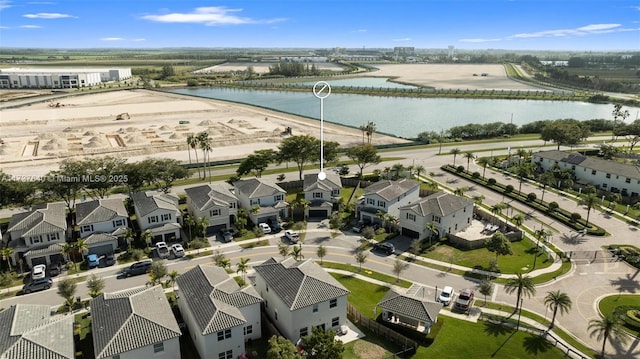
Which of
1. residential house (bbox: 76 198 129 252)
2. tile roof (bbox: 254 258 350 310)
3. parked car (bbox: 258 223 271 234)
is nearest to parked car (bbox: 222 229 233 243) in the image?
parked car (bbox: 258 223 271 234)

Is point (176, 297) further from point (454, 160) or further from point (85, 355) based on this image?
point (454, 160)

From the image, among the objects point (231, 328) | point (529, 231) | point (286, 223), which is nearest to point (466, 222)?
point (529, 231)

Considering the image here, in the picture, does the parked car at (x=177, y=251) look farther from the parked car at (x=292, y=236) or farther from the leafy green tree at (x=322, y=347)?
the leafy green tree at (x=322, y=347)

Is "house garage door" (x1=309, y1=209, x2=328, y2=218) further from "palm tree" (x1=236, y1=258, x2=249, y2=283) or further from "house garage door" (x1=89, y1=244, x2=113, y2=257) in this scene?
"house garage door" (x1=89, y1=244, x2=113, y2=257)

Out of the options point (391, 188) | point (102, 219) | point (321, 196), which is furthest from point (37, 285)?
point (391, 188)

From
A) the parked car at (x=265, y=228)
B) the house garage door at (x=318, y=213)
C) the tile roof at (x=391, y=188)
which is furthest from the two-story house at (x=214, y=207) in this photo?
the tile roof at (x=391, y=188)
